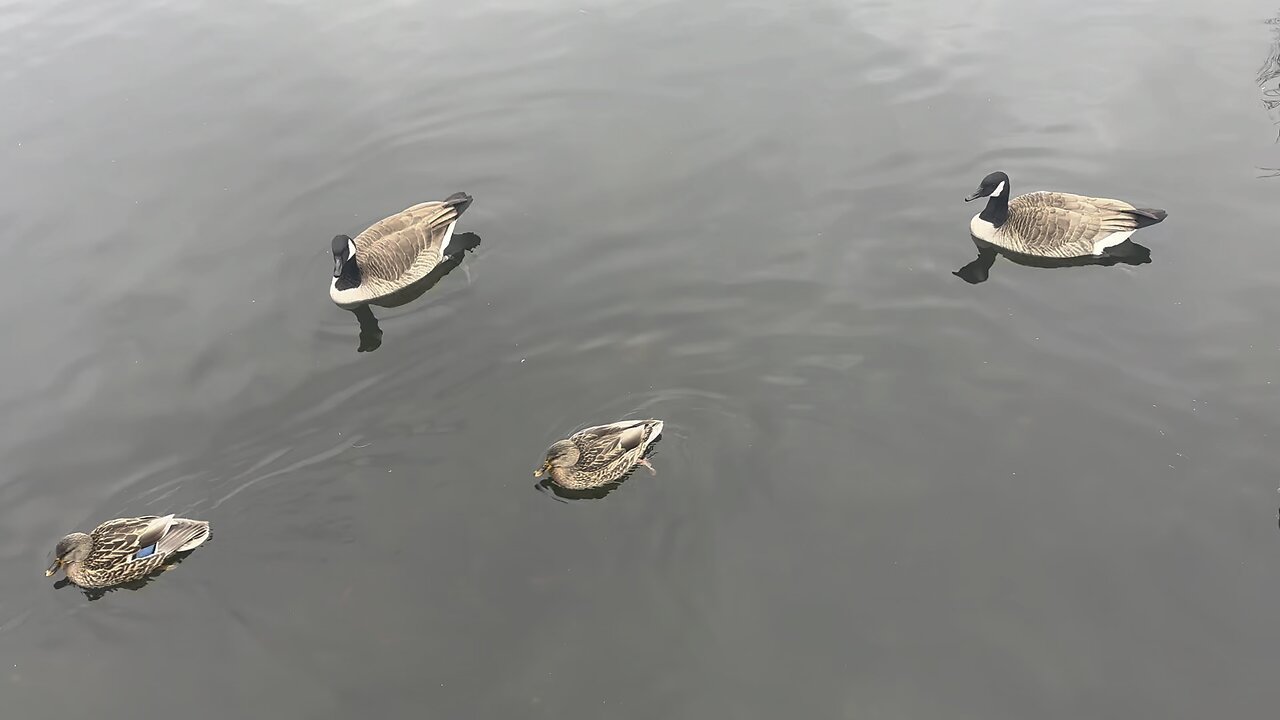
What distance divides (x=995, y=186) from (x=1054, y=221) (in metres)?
0.95

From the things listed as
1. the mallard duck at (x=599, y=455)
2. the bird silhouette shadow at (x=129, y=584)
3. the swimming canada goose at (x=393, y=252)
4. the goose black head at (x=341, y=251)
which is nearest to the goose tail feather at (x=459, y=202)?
the swimming canada goose at (x=393, y=252)

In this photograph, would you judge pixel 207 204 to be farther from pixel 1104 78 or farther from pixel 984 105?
pixel 1104 78

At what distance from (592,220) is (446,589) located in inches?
266

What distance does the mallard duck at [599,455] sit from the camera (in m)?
8.77

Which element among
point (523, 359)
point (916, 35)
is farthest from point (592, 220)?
point (916, 35)

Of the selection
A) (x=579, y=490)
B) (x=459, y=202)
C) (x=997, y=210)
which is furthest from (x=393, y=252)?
(x=997, y=210)

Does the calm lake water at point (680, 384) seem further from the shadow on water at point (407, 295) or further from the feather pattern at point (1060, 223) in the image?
the feather pattern at point (1060, 223)

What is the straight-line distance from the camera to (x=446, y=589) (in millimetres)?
8195

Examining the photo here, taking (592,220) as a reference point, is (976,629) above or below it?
below

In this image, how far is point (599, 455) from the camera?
8.77 metres

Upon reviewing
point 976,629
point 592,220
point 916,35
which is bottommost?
point 976,629

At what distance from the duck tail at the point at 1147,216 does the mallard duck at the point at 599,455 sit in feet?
25.3

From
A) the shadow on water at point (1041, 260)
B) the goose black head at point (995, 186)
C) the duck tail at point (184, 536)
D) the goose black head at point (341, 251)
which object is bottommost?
the duck tail at point (184, 536)

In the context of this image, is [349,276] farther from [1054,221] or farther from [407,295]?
[1054,221]
